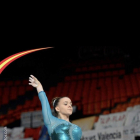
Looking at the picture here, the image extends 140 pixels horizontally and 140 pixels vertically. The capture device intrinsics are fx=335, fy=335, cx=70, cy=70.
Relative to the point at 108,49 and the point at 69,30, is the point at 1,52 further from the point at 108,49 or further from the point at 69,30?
the point at 108,49

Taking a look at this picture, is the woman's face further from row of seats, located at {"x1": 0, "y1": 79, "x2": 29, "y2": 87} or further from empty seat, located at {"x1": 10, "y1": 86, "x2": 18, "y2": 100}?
row of seats, located at {"x1": 0, "y1": 79, "x2": 29, "y2": 87}

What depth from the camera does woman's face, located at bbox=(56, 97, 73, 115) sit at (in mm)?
2967

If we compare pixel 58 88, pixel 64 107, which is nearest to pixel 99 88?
pixel 58 88

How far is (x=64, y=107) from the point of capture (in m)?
2.97

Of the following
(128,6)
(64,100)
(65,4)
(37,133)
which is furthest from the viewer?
(128,6)

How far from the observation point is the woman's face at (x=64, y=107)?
2.97m

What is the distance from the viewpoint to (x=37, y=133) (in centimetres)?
696

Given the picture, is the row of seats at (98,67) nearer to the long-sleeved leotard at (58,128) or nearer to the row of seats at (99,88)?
the row of seats at (99,88)

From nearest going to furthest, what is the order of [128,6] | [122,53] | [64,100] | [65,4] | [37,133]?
[64,100]
[37,133]
[65,4]
[128,6]
[122,53]

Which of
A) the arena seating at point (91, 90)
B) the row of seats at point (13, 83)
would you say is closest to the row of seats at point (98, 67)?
the arena seating at point (91, 90)

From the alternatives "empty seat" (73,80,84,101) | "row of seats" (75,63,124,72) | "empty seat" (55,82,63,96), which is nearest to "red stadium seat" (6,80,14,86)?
"empty seat" (55,82,63,96)

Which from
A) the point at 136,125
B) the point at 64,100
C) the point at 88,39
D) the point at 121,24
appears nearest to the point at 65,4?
the point at 88,39

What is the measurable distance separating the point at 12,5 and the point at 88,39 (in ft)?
7.14

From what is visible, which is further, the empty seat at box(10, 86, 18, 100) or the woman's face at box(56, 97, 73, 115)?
the empty seat at box(10, 86, 18, 100)
